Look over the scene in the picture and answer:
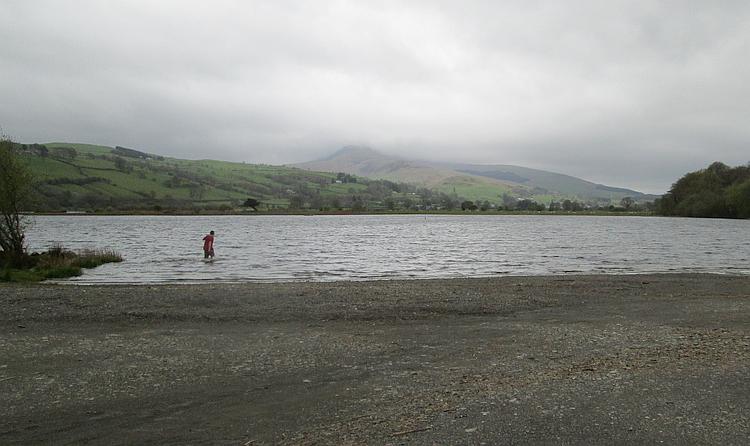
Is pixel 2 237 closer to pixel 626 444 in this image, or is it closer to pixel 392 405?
pixel 392 405

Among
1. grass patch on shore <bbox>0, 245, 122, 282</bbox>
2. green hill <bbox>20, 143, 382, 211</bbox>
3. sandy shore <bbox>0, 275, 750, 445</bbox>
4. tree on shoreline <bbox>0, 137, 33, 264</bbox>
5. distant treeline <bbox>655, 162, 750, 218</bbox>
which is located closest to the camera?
sandy shore <bbox>0, 275, 750, 445</bbox>

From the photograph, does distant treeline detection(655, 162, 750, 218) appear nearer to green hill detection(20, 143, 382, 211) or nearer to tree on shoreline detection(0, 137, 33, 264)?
green hill detection(20, 143, 382, 211)

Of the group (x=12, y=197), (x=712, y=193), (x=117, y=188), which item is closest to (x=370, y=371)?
(x=12, y=197)

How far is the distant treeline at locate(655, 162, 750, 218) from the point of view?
12875 cm

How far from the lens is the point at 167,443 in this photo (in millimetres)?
6457

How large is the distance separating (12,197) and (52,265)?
167 inches

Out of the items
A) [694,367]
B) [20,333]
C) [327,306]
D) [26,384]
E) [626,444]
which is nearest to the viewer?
[626,444]

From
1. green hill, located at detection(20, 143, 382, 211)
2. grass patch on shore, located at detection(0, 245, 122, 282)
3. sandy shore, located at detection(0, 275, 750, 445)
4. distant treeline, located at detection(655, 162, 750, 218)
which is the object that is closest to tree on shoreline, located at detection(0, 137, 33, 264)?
grass patch on shore, located at detection(0, 245, 122, 282)

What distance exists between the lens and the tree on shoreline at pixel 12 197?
27.1 meters

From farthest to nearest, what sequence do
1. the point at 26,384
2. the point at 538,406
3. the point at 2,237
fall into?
the point at 2,237
the point at 26,384
the point at 538,406

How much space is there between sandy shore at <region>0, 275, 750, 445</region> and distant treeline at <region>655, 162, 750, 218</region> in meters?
134

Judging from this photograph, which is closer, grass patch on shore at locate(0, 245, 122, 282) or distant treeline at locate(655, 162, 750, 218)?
grass patch on shore at locate(0, 245, 122, 282)

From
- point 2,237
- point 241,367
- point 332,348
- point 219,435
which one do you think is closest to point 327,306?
point 332,348

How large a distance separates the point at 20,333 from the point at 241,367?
6.79 meters
